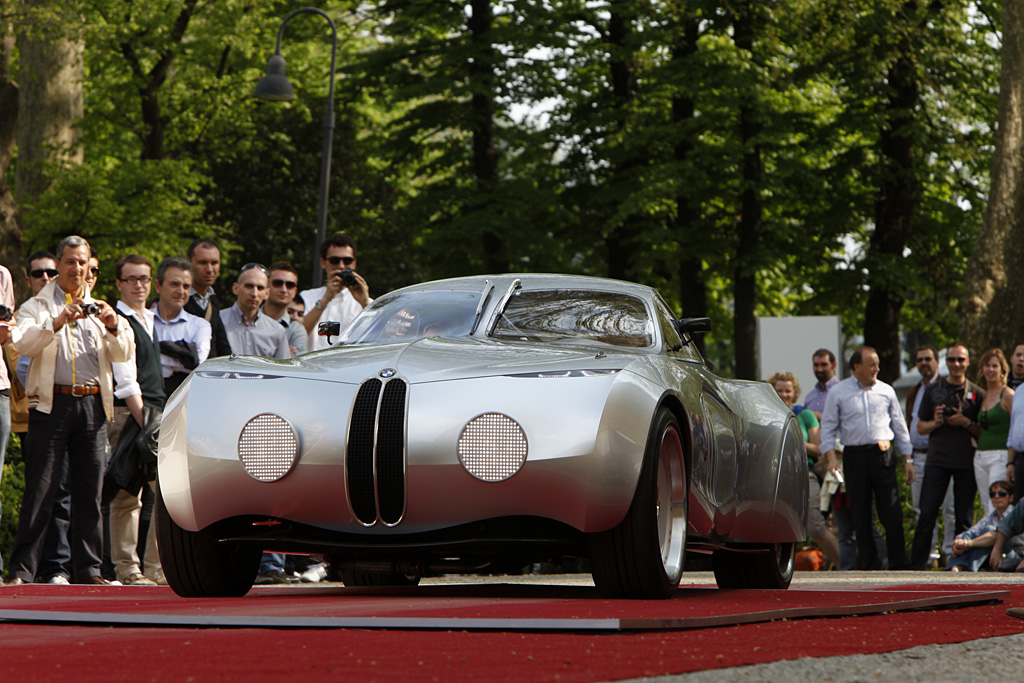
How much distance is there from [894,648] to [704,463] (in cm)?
255

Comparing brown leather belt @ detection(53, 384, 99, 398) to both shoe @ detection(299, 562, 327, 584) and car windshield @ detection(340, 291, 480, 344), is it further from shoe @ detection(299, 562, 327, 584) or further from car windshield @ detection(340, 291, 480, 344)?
car windshield @ detection(340, 291, 480, 344)

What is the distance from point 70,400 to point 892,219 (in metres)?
22.9

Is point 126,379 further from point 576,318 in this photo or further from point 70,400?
point 576,318

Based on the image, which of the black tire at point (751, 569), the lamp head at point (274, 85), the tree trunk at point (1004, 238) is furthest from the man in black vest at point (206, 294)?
the lamp head at point (274, 85)

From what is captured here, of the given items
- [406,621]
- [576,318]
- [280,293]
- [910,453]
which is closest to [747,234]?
[910,453]

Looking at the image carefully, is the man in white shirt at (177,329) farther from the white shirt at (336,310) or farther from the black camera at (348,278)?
the black camera at (348,278)

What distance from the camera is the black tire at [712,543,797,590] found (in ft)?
28.6

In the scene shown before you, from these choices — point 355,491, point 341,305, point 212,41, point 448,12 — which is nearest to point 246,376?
point 355,491

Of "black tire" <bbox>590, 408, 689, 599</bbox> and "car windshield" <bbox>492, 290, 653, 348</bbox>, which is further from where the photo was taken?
"car windshield" <bbox>492, 290, 653, 348</bbox>

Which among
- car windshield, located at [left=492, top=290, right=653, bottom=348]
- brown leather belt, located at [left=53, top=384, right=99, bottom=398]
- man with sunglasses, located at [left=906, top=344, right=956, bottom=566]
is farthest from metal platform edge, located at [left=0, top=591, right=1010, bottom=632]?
man with sunglasses, located at [left=906, top=344, right=956, bottom=566]

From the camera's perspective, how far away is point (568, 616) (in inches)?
207

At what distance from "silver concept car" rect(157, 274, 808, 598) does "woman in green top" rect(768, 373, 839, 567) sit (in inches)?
341

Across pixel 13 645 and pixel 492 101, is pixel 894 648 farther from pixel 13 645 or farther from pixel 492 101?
pixel 492 101

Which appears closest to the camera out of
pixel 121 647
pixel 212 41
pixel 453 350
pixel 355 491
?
pixel 121 647
